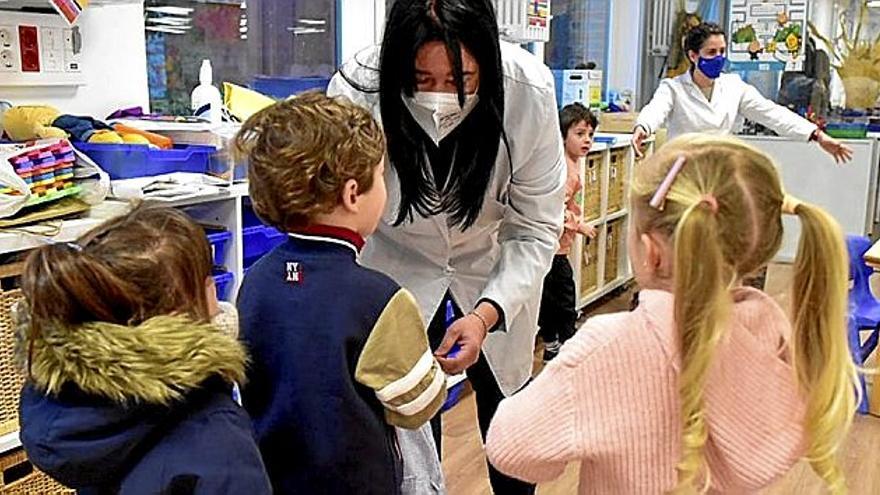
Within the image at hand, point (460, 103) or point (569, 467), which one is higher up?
point (460, 103)

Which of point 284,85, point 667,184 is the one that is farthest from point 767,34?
point 667,184

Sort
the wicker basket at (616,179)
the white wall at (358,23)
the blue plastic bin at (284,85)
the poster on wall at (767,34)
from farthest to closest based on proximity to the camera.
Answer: the poster on wall at (767,34), the wicker basket at (616,179), the white wall at (358,23), the blue plastic bin at (284,85)

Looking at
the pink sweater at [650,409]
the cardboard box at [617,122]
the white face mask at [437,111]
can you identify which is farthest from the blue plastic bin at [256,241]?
the cardboard box at [617,122]

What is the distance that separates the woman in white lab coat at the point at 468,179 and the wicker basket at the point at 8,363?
67 cm

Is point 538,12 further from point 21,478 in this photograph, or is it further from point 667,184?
point 667,184

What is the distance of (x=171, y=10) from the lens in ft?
8.67

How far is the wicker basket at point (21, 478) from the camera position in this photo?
182 centimetres

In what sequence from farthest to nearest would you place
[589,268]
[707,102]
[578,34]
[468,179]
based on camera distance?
[578,34] → [589,268] → [707,102] → [468,179]

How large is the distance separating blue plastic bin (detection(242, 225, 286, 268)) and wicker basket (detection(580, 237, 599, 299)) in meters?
2.11

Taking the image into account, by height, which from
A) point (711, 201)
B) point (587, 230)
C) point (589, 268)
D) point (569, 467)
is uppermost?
point (711, 201)

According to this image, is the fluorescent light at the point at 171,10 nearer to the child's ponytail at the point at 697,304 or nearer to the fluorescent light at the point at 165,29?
the fluorescent light at the point at 165,29

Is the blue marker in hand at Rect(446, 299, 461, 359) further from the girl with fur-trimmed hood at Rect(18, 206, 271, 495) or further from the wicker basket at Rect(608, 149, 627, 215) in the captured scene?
the wicker basket at Rect(608, 149, 627, 215)

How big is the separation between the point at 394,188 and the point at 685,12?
15.4ft

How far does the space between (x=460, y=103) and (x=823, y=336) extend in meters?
0.74
